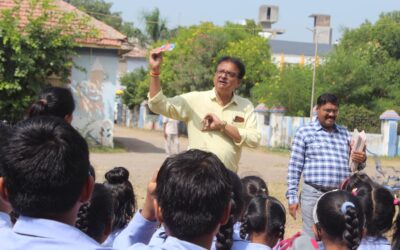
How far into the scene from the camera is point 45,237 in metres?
1.60

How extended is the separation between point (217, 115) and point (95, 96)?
14421 mm

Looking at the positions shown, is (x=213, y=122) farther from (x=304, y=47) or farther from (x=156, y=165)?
(x=304, y=47)

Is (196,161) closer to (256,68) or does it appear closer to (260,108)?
(260,108)

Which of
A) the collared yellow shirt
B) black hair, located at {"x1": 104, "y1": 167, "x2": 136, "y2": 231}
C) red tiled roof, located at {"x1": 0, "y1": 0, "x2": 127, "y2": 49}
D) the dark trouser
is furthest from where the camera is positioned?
red tiled roof, located at {"x1": 0, "y1": 0, "x2": 127, "y2": 49}

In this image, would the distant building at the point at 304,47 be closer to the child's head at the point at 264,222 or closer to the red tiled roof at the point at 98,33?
the red tiled roof at the point at 98,33

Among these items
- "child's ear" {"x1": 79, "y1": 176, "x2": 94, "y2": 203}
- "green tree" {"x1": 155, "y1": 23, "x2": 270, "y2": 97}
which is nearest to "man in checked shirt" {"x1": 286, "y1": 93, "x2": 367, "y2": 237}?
"child's ear" {"x1": 79, "y1": 176, "x2": 94, "y2": 203}

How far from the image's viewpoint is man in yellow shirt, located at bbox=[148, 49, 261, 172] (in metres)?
4.37

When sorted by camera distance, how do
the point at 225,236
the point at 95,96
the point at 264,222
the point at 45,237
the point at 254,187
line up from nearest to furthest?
the point at 45,237 → the point at 225,236 → the point at 264,222 → the point at 254,187 → the point at 95,96

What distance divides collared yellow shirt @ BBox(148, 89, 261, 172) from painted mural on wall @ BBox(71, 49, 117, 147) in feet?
46.5

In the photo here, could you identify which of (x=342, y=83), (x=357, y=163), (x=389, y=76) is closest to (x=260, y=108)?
(x=342, y=83)

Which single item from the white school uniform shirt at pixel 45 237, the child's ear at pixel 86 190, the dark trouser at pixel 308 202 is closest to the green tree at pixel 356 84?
the dark trouser at pixel 308 202

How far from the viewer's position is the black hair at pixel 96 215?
8.81 ft

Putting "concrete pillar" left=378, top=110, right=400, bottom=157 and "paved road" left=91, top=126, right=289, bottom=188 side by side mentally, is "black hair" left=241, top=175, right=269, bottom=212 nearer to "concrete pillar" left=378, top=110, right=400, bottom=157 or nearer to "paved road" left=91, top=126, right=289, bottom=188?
"paved road" left=91, top=126, right=289, bottom=188

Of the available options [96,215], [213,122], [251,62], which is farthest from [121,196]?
[251,62]
